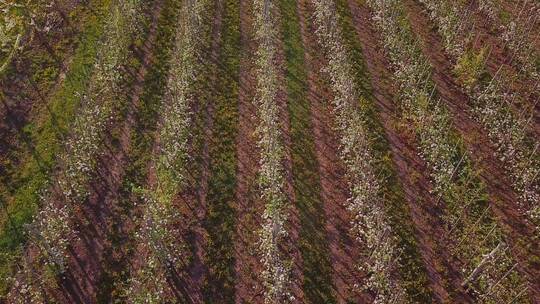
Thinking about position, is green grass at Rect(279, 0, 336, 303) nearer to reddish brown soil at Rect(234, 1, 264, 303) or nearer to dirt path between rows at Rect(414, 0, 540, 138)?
reddish brown soil at Rect(234, 1, 264, 303)

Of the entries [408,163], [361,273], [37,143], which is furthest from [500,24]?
[37,143]

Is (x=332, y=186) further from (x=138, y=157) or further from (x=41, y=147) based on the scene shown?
(x=41, y=147)

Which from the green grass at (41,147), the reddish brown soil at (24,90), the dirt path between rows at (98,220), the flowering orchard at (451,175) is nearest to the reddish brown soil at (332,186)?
the flowering orchard at (451,175)

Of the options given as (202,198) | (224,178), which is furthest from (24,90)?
(224,178)

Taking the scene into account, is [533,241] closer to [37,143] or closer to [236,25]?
[236,25]

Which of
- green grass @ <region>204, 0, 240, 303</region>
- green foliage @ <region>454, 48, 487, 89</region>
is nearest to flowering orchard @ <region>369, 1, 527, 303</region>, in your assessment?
green foliage @ <region>454, 48, 487, 89</region>
